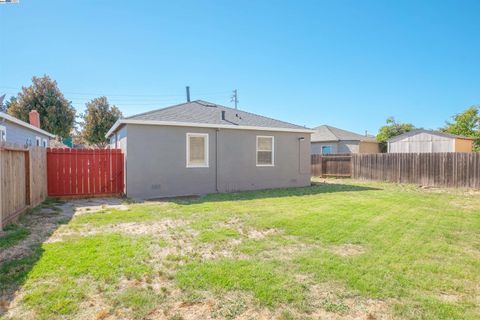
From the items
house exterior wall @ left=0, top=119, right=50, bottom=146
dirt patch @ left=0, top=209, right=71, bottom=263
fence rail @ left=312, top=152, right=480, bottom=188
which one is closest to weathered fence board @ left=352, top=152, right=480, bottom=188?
fence rail @ left=312, top=152, right=480, bottom=188

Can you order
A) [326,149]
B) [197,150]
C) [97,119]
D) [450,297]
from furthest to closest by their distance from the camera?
1. [326,149]
2. [97,119]
3. [197,150]
4. [450,297]

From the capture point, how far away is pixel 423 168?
14727 millimetres

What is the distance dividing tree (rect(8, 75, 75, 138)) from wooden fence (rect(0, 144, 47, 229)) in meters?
16.7

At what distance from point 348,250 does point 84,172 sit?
8.94 meters

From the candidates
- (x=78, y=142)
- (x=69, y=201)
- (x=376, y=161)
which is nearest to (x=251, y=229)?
(x=69, y=201)

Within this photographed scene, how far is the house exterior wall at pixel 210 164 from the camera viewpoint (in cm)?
1024

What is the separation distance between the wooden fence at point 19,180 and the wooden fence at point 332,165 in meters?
15.6

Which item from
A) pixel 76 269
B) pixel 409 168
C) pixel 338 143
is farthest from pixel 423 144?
pixel 76 269

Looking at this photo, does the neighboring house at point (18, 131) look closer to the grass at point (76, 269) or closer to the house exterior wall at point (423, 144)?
the grass at point (76, 269)

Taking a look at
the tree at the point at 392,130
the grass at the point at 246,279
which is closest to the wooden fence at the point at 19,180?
the grass at the point at 246,279

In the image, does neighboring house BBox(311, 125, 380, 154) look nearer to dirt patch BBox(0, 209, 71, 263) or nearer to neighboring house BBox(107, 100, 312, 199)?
neighboring house BBox(107, 100, 312, 199)

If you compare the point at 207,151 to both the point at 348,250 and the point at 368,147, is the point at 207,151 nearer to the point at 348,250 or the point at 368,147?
the point at 348,250

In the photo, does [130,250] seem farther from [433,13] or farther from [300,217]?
[433,13]

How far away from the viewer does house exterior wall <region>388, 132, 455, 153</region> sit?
23609 millimetres
